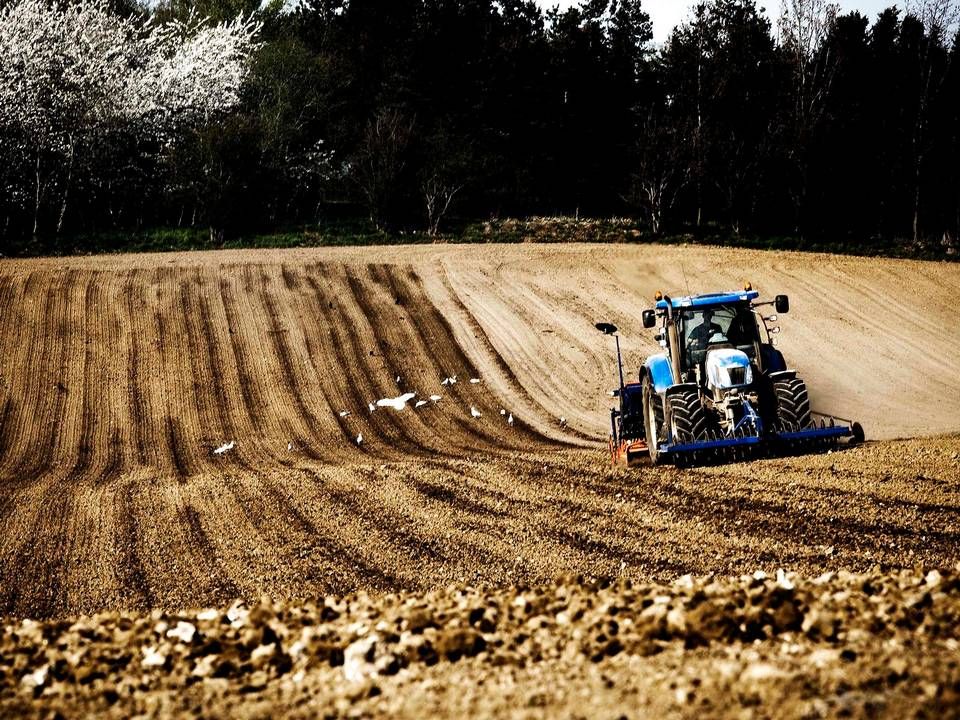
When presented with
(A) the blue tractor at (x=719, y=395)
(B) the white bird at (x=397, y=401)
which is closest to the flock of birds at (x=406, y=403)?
(B) the white bird at (x=397, y=401)

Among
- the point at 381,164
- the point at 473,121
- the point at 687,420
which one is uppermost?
the point at 473,121

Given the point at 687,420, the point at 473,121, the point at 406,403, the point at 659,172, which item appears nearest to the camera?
the point at 687,420

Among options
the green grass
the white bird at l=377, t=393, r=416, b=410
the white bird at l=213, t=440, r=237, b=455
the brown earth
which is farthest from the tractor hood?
the green grass

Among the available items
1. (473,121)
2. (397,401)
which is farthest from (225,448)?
Answer: (473,121)

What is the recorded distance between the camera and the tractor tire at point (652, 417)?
1322 centimetres

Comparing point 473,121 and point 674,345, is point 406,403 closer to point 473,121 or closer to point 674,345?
point 674,345

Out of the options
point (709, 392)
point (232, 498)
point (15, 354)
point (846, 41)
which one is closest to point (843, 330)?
point (709, 392)

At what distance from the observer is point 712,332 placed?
13.4 meters

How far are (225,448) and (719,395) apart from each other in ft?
31.1

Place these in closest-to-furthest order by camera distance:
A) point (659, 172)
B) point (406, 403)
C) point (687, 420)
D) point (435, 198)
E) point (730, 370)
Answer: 1. point (687, 420)
2. point (730, 370)
3. point (406, 403)
4. point (435, 198)
5. point (659, 172)

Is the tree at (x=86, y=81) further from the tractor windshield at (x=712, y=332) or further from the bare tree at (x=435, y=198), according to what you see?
the tractor windshield at (x=712, y=332)

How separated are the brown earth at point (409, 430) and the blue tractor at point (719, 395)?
0.53 m

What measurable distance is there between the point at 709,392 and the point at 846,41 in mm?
35824

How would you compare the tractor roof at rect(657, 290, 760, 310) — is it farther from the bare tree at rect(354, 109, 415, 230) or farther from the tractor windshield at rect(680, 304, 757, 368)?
the bare tree at rect(354, 109, 415, 230)
